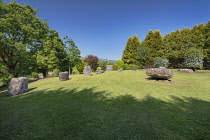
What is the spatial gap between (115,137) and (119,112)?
4.12ft

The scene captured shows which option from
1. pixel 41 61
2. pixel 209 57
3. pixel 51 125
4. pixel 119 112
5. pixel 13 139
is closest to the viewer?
pixel 13 139

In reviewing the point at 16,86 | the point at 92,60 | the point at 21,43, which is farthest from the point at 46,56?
the point at 16,86

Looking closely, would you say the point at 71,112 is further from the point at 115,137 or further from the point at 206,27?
the point at 206,27

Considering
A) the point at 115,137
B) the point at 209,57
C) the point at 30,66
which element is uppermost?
the point at 209,57

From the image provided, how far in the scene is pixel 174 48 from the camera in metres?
21.9

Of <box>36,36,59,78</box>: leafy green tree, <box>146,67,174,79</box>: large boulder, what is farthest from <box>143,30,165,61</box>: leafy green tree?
<box>36,36,59,78</box>: leafy green tree

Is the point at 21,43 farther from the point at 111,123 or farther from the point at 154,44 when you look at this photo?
the point at 154,44

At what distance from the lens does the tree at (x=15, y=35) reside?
1183 cm

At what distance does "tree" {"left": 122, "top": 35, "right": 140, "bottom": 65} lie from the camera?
26.9 m

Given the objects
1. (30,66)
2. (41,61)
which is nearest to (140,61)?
(41,61)

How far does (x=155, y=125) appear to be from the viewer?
8.71 ft

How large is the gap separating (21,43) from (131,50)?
77.1 feet

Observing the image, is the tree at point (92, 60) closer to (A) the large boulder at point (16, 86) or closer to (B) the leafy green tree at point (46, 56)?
(B) the leafy green tree at point (46, 56)

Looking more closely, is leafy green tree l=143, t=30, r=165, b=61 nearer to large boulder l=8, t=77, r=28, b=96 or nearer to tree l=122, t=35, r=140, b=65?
tree l=122, t=35, r=140, b=65
